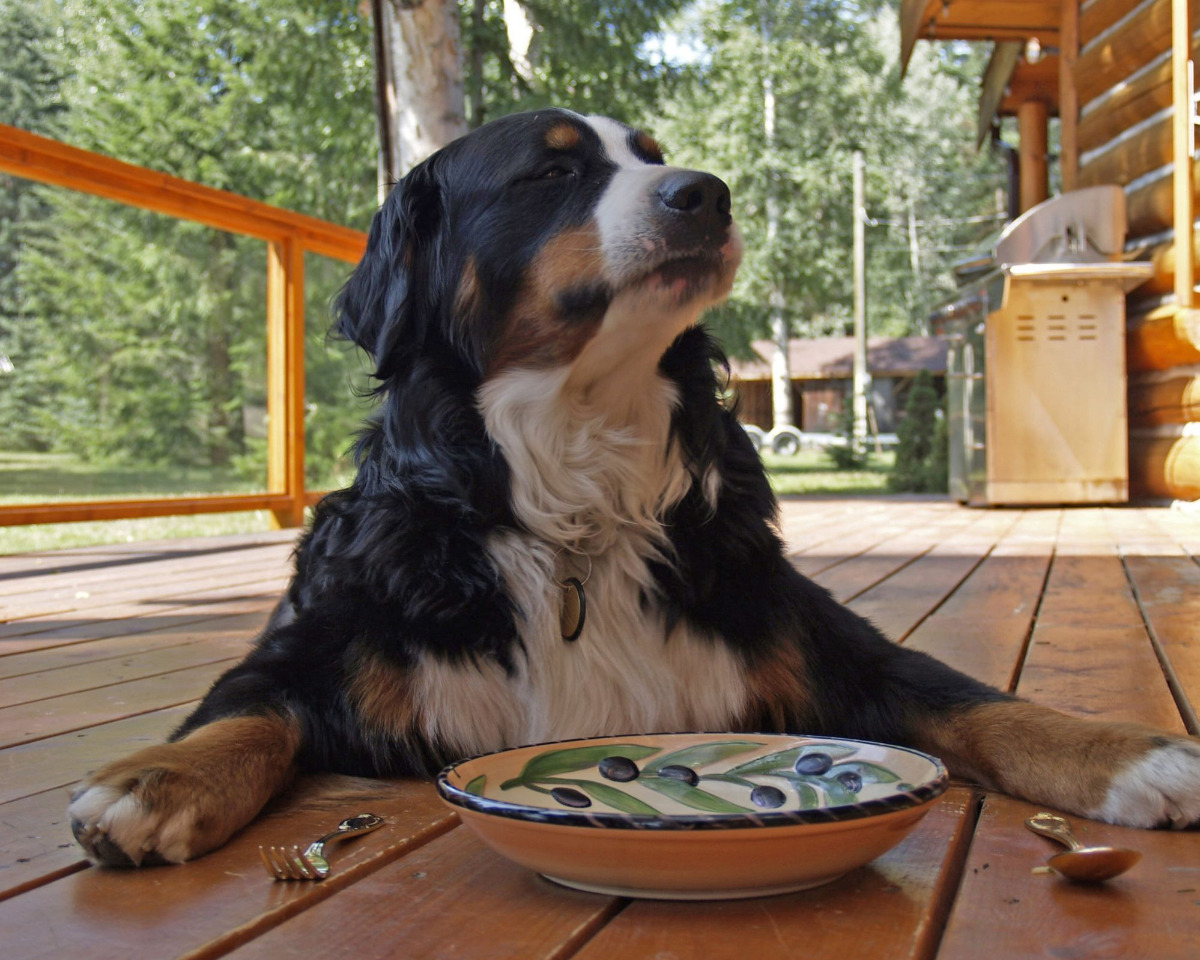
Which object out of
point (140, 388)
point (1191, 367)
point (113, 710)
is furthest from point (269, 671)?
point (1191, 367)

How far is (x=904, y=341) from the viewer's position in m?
38.4

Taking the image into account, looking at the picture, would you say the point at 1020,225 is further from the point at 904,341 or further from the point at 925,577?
the point at 904,341

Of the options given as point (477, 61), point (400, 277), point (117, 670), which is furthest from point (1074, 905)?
point (477, 61)

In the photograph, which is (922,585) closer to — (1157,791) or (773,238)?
(1157,791)

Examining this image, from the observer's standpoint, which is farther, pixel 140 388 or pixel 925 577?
pixel 140 388

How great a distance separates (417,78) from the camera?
17.3ft

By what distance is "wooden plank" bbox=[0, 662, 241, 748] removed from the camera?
90.3 inches

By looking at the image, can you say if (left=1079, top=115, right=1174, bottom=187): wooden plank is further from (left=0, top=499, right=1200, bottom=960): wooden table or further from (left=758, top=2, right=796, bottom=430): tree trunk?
(left=758, top=2, right=796, bottom=430): tree trunk

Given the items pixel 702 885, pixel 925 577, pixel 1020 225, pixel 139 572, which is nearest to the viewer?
pixel 702 885

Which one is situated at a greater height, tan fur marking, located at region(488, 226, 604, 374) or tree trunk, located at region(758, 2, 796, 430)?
tree trunk, located at region(758, 2, 796, 430)

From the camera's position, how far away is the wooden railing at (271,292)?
551cm

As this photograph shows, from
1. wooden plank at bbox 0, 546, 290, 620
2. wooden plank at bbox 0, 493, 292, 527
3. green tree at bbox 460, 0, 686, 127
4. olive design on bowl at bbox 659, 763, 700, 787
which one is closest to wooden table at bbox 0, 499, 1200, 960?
olive design on bowl at bbox 659, 763, 700, 787

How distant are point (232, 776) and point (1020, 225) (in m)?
7.66

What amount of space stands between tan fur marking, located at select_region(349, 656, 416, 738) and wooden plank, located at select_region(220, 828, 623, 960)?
16.6 inches
